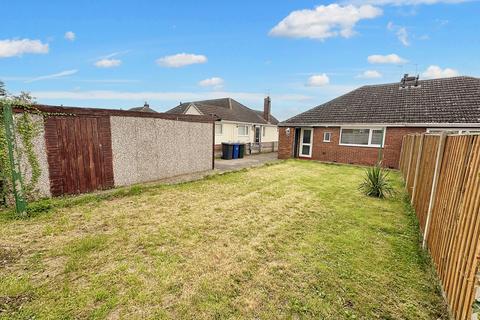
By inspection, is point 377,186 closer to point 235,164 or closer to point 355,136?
point 235,164

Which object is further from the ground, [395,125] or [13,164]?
[395,125]

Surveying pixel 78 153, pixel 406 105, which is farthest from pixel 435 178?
pixel 406 105

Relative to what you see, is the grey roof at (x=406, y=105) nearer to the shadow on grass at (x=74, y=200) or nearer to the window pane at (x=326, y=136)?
the window pane at (x=326, y=136)

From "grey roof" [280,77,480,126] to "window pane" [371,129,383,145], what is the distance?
610 millimetres

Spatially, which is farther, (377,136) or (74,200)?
(377,136)

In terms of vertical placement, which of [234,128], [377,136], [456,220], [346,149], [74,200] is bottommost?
[74,200]

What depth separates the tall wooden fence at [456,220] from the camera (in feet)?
6.52

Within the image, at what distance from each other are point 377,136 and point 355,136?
4.05 ft

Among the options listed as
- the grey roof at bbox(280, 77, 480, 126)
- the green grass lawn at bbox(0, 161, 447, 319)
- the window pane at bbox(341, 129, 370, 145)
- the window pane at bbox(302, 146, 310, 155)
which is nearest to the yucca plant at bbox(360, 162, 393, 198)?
the green grass lawn at bbox(0, 161, 447, 319)

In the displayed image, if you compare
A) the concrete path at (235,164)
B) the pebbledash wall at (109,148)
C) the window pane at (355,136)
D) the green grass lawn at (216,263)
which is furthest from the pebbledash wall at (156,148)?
the window pane at (355,136)

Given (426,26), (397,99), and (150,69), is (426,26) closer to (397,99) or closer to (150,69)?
(397,99)

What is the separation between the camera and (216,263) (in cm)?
328

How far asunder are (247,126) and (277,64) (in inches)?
265

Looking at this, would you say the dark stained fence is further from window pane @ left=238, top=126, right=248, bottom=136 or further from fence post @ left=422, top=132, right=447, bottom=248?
window pane @ left=238, top=126, right=248, bottom=136
